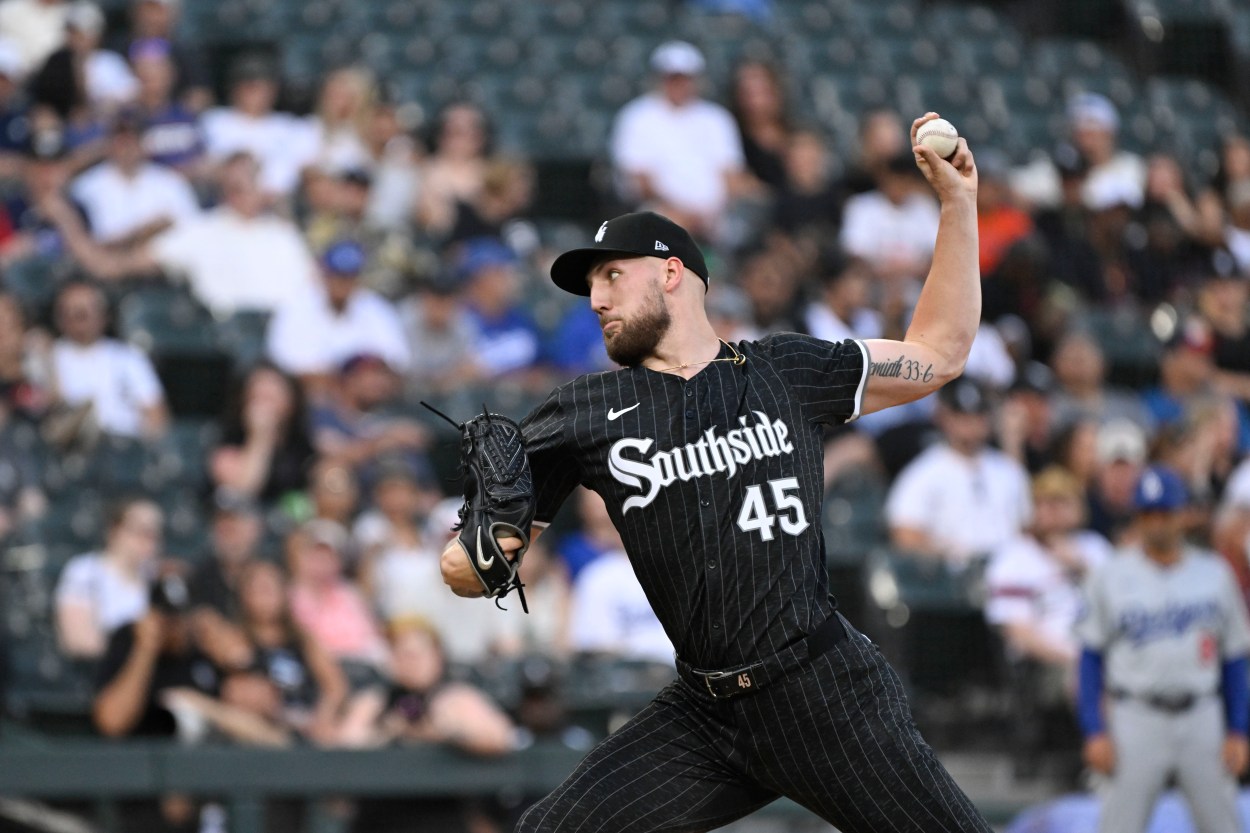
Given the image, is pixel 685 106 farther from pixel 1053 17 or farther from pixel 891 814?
pixel 891 814

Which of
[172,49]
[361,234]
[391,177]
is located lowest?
[361,234]

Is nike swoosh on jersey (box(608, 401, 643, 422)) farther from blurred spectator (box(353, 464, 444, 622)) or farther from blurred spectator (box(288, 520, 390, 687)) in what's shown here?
blurred spectator (box(353, 464, 444, 622))

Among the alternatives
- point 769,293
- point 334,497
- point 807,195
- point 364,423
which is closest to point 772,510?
point 334,497

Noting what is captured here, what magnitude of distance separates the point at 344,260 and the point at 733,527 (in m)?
6.30

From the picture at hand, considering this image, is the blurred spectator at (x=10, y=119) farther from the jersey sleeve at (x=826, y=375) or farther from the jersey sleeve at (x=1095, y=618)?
the jersey sleeve at (x=826, y=375)

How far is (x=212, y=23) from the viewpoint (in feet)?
43.2

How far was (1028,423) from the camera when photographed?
11.2 m

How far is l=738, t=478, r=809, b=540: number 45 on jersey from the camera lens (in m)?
4.57

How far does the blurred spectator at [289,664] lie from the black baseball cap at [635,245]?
3.78 metres

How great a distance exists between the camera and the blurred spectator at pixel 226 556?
8.27m

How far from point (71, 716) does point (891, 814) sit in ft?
15.1

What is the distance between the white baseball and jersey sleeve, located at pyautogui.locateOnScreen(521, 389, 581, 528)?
1103 mm

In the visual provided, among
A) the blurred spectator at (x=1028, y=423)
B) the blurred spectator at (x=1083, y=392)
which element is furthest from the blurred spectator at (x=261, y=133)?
the blurred spectator at (x=1083, y=392)

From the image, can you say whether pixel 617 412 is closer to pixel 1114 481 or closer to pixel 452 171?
pixel 1114 481
